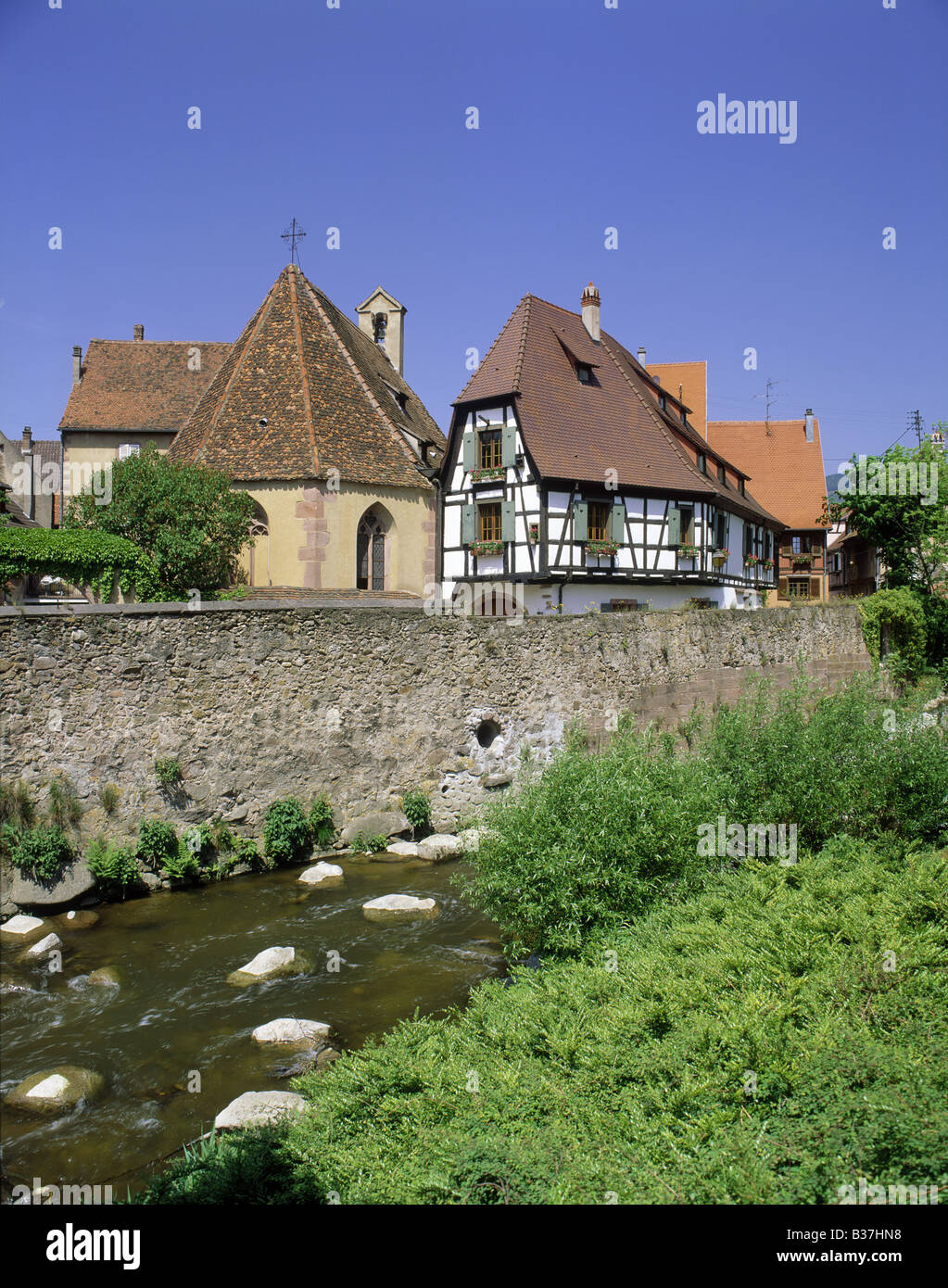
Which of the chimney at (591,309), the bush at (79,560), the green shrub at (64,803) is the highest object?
the chimney at (591,309)

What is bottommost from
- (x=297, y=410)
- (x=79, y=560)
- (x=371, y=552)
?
(x=79, y=560)

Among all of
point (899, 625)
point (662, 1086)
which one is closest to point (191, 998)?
point (662, 1086)

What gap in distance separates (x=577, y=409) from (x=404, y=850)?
51.2 ft

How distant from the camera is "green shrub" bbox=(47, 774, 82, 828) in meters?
12.4

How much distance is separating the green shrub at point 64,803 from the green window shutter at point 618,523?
16473 mm

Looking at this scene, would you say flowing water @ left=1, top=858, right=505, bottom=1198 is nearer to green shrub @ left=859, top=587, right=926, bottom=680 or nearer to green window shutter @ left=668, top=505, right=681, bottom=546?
green window shutter @ left=668, top=505, right=681, bottom=546

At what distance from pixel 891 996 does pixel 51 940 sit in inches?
362

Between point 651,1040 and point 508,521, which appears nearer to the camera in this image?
point 651,1040

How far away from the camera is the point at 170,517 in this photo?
1866cm

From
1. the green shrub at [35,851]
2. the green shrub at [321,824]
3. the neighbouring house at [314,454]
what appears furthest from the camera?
the neighbouring house at [314,454]

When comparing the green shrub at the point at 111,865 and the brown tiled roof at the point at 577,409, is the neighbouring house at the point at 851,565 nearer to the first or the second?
the brown tiled roof at the point at 577,409

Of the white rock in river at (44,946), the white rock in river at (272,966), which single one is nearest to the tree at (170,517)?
the white rock in river at (44,946)

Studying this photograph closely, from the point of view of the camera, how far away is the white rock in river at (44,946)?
10.5 meters

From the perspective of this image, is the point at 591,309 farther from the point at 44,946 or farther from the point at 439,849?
the point at 44,946
